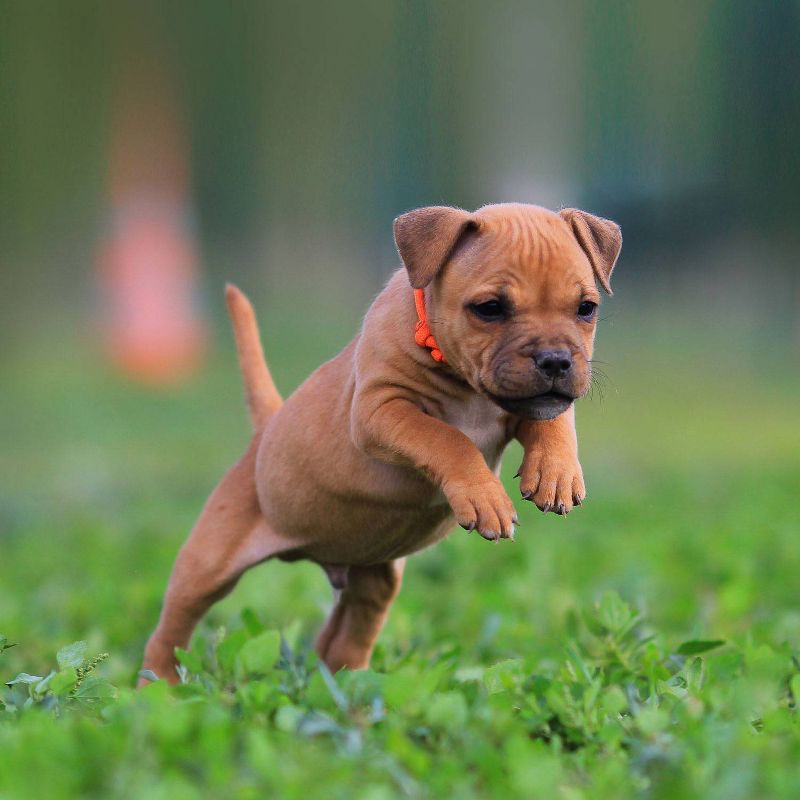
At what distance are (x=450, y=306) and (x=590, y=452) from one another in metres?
11.0

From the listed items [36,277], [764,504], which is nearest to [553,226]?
[764,504]

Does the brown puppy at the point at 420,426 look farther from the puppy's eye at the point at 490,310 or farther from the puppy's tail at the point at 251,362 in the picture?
the puppy's tail at the point at 251,362

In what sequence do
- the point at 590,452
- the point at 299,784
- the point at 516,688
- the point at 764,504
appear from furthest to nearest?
1. the point at 590,452
2. the point at 764,504
3. the point at 516,688
4. the point at 299,784

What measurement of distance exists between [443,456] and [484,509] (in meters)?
0.25

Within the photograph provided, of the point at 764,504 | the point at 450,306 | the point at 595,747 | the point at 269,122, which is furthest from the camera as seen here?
the point at 269,122

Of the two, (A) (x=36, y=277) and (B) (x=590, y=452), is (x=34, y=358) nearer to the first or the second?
(A) (x=36, y=277)

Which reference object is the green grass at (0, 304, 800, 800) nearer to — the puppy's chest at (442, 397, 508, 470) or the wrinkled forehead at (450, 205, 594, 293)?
the puppy's chest at (442, 397, 508, 470)

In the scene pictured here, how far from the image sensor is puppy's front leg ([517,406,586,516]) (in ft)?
13.0

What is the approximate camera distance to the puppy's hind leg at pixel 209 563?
5.02m

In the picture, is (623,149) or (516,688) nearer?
(516,688)

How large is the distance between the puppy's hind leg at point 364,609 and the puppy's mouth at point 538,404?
1.42 m

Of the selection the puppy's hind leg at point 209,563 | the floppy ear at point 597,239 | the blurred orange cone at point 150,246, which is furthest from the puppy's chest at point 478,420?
the blurred orange cone at point 150,246

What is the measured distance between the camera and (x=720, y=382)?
21.0 meters

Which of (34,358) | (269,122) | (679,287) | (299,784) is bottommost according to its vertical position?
(34,358)
